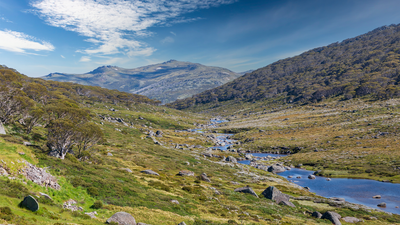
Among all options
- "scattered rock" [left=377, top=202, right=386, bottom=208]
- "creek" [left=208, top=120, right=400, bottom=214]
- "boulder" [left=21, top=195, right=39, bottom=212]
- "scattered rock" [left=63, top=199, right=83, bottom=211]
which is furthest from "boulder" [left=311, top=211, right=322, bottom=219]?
"boulder" [left=21, top=195, right=39, bottom=212]

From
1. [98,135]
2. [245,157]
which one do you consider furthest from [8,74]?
[245,157]

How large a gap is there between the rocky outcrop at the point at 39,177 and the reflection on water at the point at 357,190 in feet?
264

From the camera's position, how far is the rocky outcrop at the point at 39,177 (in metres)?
21.5

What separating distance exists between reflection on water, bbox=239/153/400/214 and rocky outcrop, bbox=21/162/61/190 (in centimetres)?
8054

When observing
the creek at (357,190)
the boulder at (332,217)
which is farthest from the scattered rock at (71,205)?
the creek at (357,190)

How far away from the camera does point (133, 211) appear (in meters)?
25.4

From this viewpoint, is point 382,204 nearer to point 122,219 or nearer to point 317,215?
point 317,215

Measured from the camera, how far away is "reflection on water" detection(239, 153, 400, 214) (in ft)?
195

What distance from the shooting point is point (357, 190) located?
69.4 m

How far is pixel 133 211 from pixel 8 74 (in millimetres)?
107904

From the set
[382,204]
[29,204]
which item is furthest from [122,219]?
[382,204]

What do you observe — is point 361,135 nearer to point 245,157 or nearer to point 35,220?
point 245,157

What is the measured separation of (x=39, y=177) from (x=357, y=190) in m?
95.2

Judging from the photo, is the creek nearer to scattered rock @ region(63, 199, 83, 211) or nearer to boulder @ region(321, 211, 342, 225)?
boulder @ region(321, 211, 342, 225)
